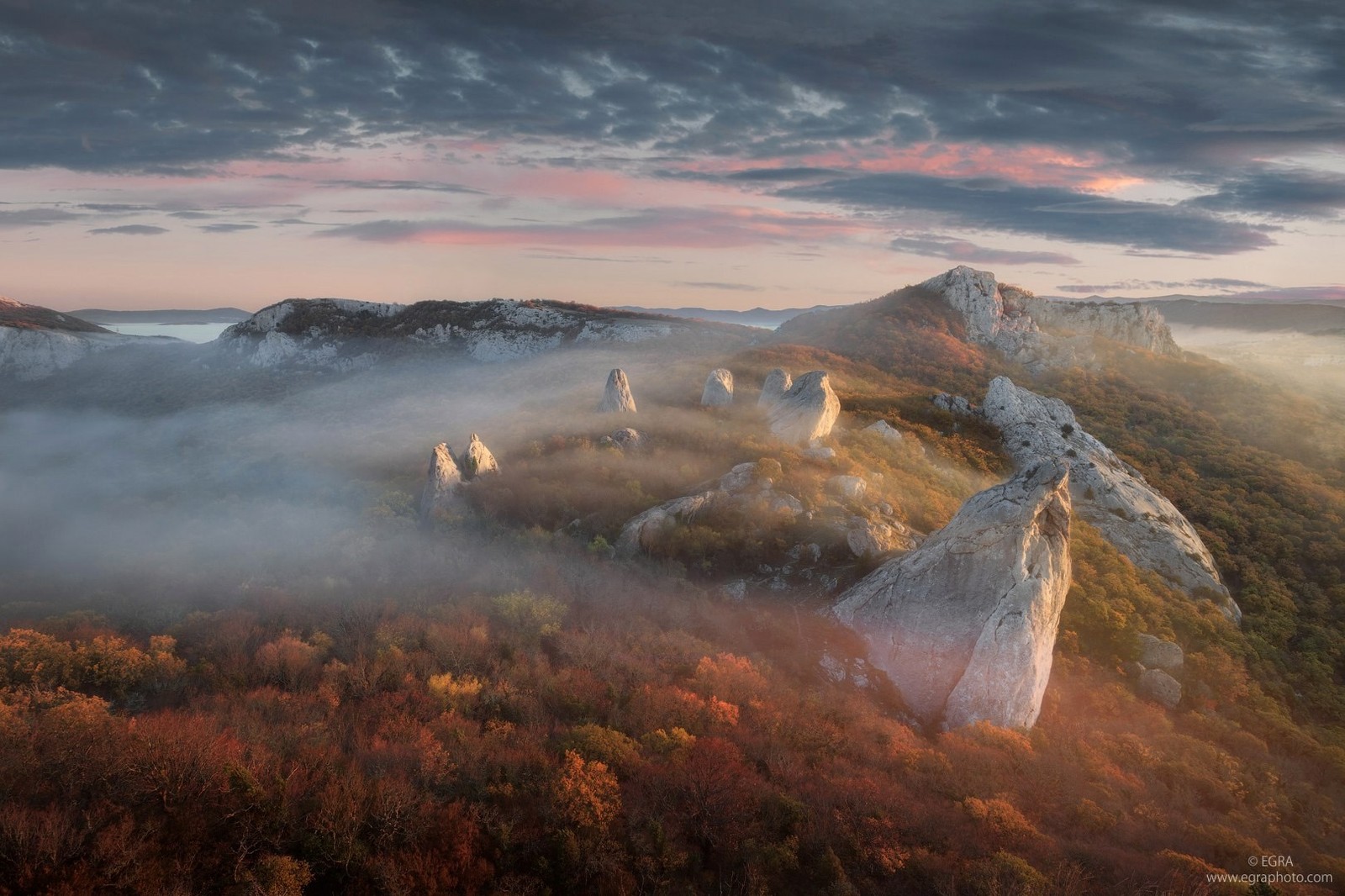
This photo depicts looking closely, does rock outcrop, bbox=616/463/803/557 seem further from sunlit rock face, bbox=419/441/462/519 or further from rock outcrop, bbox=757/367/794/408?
rock outcrop, bbox=757/367/794/408

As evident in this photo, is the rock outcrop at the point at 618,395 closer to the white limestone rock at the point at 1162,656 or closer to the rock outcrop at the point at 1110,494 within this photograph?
the rock outcrop at the point at 1110,494

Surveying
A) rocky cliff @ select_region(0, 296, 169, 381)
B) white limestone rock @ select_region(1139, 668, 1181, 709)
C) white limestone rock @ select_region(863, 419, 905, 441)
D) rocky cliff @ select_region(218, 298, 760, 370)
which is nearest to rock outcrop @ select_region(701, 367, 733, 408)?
white limestone rock @ select_region(863, 419, 905, 441)

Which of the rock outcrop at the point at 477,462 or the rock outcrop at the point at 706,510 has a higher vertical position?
the rock outcrop at the point at 477,462

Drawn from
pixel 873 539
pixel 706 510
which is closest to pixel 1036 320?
pixel 873 539

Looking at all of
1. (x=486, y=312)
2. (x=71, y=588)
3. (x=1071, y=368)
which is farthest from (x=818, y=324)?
(x=71, y=588)

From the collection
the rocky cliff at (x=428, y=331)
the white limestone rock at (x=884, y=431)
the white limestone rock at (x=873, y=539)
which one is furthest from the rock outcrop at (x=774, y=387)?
the rocky cliff at (x=428, y=331)

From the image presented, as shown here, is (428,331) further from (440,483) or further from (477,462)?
(440,483)

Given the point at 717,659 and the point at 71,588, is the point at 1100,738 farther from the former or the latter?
the point at 71,588
